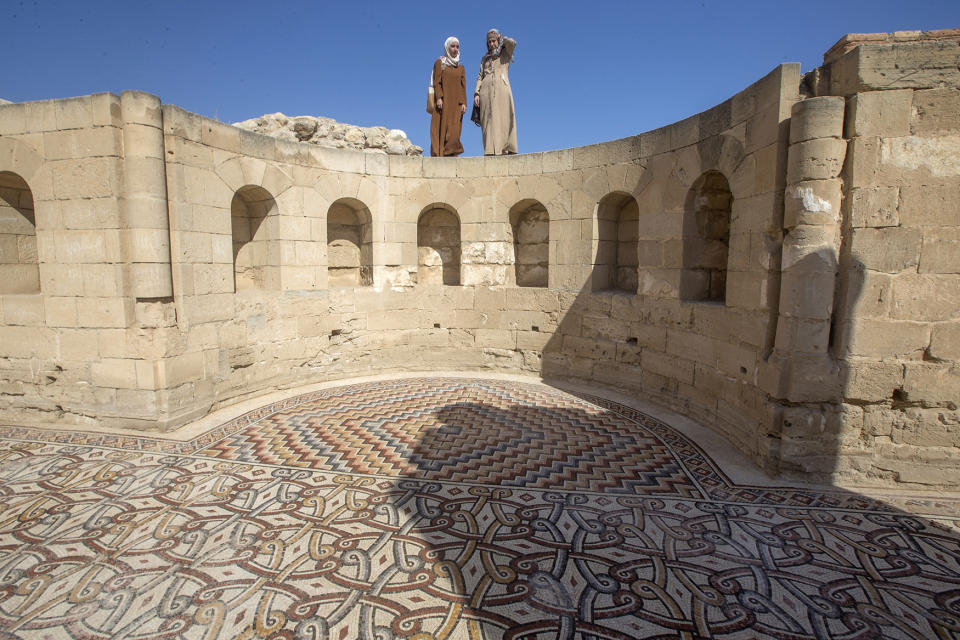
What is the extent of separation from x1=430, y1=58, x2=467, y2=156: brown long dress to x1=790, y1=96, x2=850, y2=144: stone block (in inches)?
234

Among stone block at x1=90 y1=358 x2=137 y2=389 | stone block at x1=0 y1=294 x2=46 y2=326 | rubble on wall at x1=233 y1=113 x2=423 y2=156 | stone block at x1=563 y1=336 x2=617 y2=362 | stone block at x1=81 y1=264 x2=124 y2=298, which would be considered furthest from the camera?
rubble on wall at x1=233 y1=113 x2=423 y2=156

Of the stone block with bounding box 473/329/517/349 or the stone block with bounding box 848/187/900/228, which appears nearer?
the stone block with bounding box 848/187/900/228

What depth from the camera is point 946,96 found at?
3.84 metres

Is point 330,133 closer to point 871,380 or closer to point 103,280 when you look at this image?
point 103,280

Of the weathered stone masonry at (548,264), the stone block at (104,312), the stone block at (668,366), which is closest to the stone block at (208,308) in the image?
the weathered stone masonry at (548,264)

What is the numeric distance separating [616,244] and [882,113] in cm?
393

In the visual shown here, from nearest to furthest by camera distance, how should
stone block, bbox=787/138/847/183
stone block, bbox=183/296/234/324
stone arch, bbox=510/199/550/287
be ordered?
stone block, bbox=787/138/847/183, stone block, bbox=183/296/234/324, stone arch, bbox=510/199/550/287

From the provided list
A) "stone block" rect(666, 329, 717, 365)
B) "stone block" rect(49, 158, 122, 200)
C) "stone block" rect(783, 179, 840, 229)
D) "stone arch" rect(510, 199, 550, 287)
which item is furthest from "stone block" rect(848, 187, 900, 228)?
"stone block" rect(49, 158, 122, 200)

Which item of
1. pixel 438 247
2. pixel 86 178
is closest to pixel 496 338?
pixel 438 247

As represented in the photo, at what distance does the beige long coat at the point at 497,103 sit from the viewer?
27.5 ft

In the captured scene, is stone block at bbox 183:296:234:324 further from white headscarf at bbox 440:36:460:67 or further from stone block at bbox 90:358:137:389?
white headscarf at bbox 440:36:460:67

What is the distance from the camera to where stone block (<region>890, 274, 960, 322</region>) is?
12.8ft

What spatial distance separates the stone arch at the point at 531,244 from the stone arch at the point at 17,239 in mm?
6655

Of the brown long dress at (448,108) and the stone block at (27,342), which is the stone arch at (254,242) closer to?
the stone block at (27,342)
